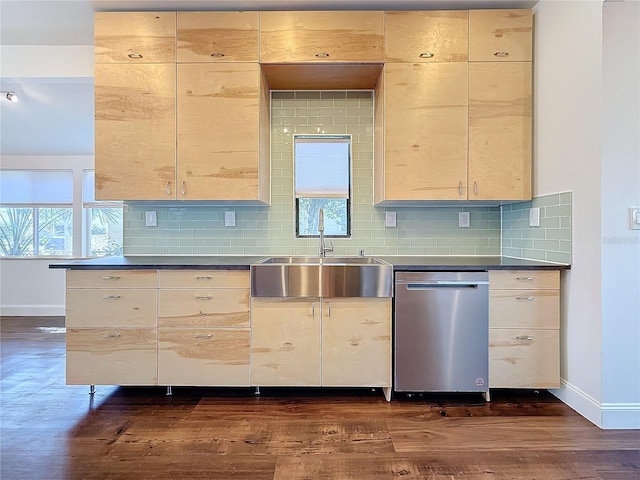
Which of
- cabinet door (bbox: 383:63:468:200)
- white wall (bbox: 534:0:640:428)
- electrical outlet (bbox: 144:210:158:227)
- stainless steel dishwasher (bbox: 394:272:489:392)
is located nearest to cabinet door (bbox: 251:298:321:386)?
stainless steel dishwasher (bbox: 394:272:489:392)

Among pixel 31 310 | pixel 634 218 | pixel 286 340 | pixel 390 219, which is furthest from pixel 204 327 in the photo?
pixel 31 310

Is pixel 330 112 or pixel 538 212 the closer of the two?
pixel 538 212

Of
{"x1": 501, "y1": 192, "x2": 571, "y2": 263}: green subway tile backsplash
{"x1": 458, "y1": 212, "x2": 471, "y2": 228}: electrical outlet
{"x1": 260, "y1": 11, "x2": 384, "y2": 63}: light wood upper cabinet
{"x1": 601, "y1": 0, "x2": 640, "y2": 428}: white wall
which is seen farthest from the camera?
{"x1": 458, "y1": 212, "x2": 471, "y2": 228}: electrical outlet

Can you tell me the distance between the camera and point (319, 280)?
2242 millimetres

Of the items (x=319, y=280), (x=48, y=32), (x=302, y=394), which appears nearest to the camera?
(x=319, y=280)

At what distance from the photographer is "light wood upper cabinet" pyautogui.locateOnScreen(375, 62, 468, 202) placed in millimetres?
2480

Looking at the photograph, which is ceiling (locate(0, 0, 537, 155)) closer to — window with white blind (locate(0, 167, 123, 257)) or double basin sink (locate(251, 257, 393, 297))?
window with white blind (locate(0, 167, 123, 257))

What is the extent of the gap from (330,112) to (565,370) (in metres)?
2.37

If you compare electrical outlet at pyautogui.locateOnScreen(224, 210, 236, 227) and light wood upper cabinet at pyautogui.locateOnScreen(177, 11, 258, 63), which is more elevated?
light wood upper cabinet at pyautogui.locateOnScreen(177, 11, 258, 63)

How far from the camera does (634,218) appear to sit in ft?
6.40

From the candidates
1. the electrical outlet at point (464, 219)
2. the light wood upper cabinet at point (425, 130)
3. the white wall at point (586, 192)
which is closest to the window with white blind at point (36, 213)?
the light wood upper cabinet at point (425, 130)

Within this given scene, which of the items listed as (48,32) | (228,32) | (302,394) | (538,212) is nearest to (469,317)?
(538,212)

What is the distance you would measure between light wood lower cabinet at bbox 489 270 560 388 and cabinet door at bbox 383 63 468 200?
2.19 ft

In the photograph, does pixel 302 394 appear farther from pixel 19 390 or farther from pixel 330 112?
pixel 330 112
